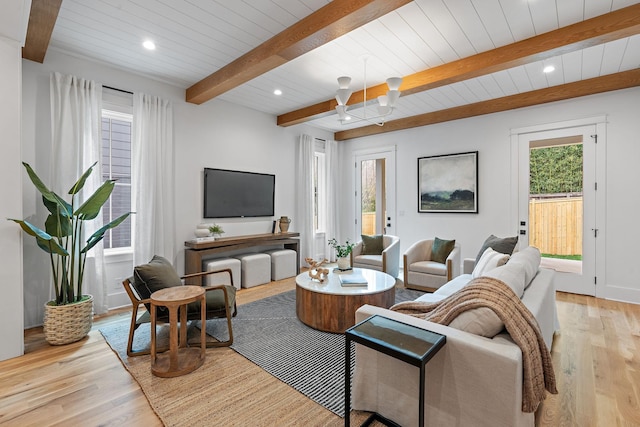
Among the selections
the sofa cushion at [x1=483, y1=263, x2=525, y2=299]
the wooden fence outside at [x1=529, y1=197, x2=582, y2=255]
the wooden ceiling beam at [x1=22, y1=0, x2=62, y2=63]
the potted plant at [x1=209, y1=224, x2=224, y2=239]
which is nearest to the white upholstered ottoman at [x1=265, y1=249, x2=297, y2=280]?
the potted plant at [x1=209, y1=224, x2=224, y2=239]

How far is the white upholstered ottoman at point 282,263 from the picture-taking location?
16.5ft

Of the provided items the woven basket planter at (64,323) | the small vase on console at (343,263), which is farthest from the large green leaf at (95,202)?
the small vase on console at (343,263)

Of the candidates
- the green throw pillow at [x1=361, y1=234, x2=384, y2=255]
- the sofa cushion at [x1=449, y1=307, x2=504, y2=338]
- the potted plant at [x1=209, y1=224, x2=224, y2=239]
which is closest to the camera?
the sofa cushion at [x1=449, y1=307, x2=504, y2=338]

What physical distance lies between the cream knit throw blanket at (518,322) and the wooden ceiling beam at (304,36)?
1.93 metres

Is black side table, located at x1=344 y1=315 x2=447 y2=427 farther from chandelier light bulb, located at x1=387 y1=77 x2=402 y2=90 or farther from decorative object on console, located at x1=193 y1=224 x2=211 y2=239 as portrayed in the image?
decorative object on console, located at x1=193 y1=224 x2=211 y2=239

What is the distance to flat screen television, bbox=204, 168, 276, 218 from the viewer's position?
4.58 m

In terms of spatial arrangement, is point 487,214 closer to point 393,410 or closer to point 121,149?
point 393,410

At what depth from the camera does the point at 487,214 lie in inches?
194

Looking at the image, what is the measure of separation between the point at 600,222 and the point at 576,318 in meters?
1.53

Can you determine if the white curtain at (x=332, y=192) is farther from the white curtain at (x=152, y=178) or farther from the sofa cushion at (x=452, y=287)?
the sofa cushion at (x=452, y=287)

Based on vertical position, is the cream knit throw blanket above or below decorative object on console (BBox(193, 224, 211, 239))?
below

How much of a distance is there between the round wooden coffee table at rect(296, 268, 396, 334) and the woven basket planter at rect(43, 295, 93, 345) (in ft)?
6.79

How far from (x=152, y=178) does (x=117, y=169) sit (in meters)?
0.40

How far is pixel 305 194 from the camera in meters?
5.95
